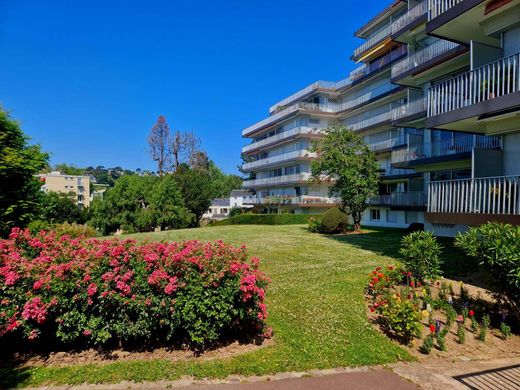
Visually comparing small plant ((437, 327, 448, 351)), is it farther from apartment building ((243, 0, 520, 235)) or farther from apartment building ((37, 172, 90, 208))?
apartment building ((37, 172, 90, 208))

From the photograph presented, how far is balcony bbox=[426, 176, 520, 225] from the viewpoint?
8.52 meters

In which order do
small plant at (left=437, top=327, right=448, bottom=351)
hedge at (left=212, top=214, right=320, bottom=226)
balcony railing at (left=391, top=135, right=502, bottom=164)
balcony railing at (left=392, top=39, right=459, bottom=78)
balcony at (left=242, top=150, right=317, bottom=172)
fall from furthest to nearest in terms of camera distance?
balcony at (left=242, top=150, right=317, bottom=172)
hedge at (left=212, top=214, right=320, bottom=226)
balcony railing at (left=392, top=39, right=459, bottom=78)
balcony railing at (left=391, top=135, right=502, bottom=164)
small plant at (left=437, top=327, right=448, bottom=351)

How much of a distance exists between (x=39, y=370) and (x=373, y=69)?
37356 millimetres

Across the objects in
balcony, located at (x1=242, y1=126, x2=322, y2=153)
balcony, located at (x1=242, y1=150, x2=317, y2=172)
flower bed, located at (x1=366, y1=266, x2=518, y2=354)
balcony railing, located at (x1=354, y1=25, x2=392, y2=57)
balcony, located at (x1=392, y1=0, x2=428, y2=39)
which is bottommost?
flower bed, located at (x1=366, y1=266, x2=518, y2=354)

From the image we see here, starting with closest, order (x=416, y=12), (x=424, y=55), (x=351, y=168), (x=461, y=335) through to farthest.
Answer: (x=461, y=335)
(x=424, y=55)
(x=351, y=168)
(x=416, y=12)

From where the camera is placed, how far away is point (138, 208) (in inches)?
1532

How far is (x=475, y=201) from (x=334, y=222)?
38.4 ft

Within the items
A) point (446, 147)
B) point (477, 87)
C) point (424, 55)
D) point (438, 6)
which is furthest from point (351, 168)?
point (477, 87)

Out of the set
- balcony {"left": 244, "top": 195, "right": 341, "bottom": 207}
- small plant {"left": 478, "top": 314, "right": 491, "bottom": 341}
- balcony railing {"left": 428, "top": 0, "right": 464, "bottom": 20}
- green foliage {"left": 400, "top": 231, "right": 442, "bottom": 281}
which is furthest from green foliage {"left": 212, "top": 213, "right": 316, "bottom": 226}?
small plant {"left": 478, "top": 314, "right": 491, "bottom": 341}

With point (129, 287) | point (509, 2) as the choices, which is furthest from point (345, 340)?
point (509, 2)

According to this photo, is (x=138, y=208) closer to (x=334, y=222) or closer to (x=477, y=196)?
(x=334, y=222)

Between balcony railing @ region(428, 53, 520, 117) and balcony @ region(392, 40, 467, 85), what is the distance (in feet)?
21.3

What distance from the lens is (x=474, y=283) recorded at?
828 centimetres

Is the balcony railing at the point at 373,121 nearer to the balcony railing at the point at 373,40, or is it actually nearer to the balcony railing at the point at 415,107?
the balcony railing at the point at 373,40
